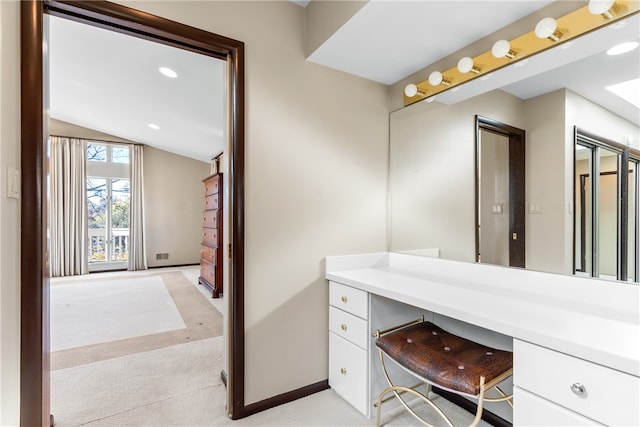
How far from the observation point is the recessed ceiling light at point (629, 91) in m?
1.23

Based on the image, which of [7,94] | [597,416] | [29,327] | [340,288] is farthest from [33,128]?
[597,416]

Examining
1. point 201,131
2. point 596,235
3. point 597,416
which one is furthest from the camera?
point 201,131

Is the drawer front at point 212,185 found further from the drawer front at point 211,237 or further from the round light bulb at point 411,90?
the round light bulb at point 411,90

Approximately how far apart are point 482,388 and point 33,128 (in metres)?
2.00

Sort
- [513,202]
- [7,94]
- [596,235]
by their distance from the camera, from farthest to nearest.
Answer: [513,202] < [596,235] < [7,94]

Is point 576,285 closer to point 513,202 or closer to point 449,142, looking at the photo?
point 513,202

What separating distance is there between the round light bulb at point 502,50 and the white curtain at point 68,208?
7.09 meters

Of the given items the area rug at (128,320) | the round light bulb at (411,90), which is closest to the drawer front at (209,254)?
the area rug at (128,320)

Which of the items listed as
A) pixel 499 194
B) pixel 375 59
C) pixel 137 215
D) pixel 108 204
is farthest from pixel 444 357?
pixel 108 204

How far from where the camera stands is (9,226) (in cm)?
107

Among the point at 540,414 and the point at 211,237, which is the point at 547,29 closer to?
the point at 540,414

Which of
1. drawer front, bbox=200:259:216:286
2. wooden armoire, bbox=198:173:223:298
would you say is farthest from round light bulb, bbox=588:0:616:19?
drawer front, bbox=200:259:216:286

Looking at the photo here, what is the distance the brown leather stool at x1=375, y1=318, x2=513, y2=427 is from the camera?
1.21 meters

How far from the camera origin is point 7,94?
1.06 metres
